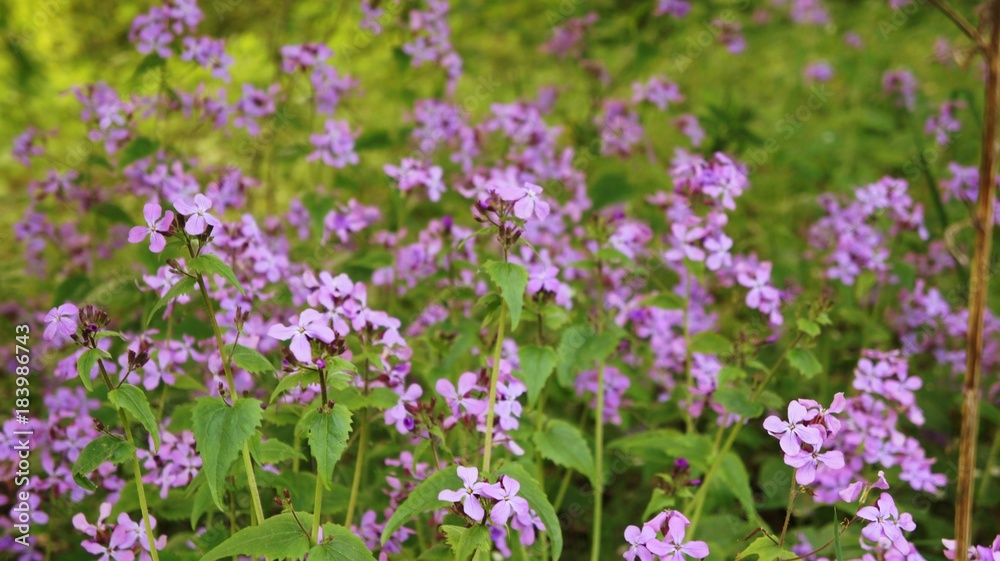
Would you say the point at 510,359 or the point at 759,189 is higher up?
the point at 510,359

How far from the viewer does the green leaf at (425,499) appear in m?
1.70

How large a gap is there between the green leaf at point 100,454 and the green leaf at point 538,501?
790 mm

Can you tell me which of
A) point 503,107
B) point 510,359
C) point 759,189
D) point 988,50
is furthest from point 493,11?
point 988,50

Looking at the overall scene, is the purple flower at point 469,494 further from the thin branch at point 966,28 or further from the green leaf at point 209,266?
the thin branch at point 966,28

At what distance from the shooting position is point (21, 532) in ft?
8.07

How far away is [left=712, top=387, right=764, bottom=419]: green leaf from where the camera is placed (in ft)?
7.38

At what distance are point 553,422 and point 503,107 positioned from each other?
5.66 feet

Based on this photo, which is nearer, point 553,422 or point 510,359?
point 553,422

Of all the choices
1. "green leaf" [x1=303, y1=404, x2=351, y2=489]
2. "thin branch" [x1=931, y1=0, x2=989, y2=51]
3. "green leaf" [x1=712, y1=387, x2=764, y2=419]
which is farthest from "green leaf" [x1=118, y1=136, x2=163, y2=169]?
"thin branch" [x1=931, y1=0, x2=989, y2=51]

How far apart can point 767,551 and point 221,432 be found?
113cm

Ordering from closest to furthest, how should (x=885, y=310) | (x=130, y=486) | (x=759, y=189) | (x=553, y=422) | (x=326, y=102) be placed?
(x=130, y=486), (x=553, y=422), (x=326, y=102), (x=885, y=310), (x=759, y=189)

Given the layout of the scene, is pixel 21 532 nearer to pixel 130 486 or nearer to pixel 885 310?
pixel 130 486

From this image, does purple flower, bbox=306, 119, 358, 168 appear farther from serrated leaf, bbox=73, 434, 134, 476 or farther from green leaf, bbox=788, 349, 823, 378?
green leaf, bbox=788, 349, 823, 378

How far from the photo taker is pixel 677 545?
A: 1.79 meters
